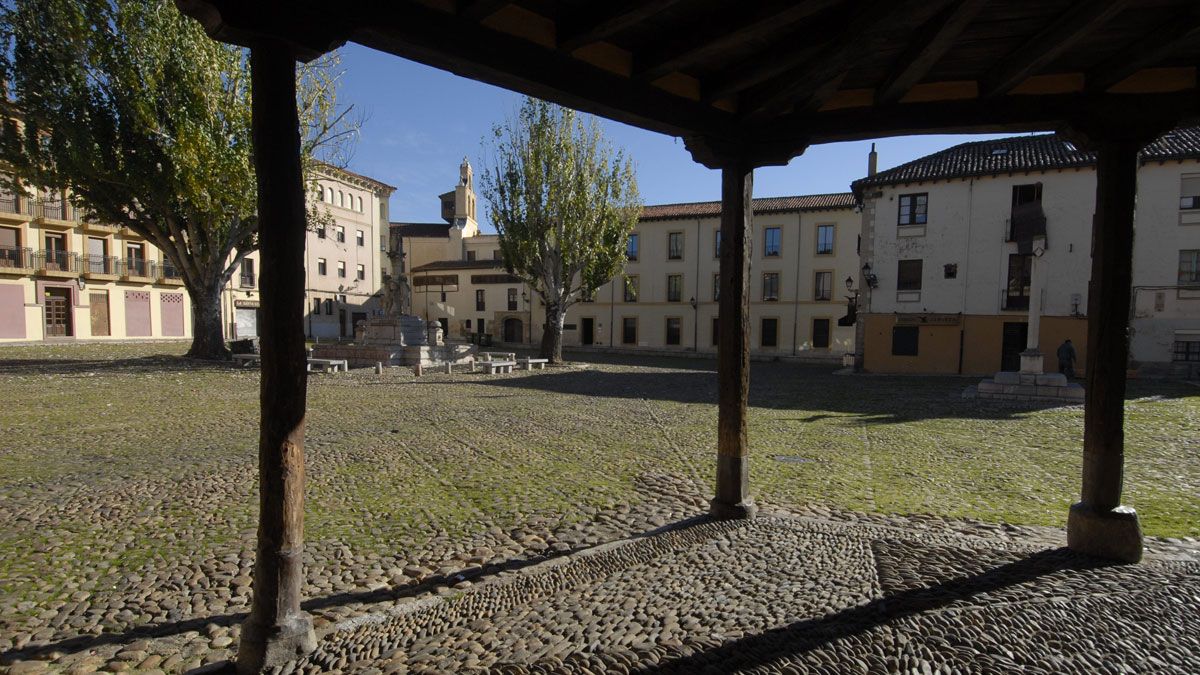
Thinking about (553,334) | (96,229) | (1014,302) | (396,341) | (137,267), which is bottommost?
(396,341)

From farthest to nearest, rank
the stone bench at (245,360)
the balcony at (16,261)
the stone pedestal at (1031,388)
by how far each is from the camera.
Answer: the balcony at (16,261) → the stone bench at (245,360) → the stone pedestal at (1031,388)

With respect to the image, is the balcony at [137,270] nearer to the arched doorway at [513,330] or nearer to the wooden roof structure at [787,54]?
the arched doorway at [513,330]

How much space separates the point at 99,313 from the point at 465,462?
36107mm

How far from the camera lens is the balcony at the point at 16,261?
29.1m

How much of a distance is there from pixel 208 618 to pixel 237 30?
312 cm

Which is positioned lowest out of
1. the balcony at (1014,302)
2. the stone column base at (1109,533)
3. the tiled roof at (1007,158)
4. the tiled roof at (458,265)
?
the stone column base at (1109,533)

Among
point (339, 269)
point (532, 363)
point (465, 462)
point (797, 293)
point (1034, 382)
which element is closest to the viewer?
point (465, 462)

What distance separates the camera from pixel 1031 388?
14.5m

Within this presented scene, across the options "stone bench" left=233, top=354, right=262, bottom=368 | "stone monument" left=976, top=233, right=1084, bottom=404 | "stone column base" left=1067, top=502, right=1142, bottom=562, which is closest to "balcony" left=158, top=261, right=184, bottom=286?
"stone bench" left=233, top=354, right=262, bottom=368

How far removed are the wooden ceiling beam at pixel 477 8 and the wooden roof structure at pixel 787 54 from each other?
10 mm

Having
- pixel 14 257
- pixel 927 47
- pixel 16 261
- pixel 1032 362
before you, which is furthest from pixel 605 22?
pixel 14 257

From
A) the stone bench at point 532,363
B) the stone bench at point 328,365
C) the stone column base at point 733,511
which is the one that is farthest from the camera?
the stone bench at point 532,363

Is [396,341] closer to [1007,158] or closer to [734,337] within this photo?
[734,337]

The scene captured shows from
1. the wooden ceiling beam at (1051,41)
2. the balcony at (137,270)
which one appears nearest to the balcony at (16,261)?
the balcony at (137,270)
